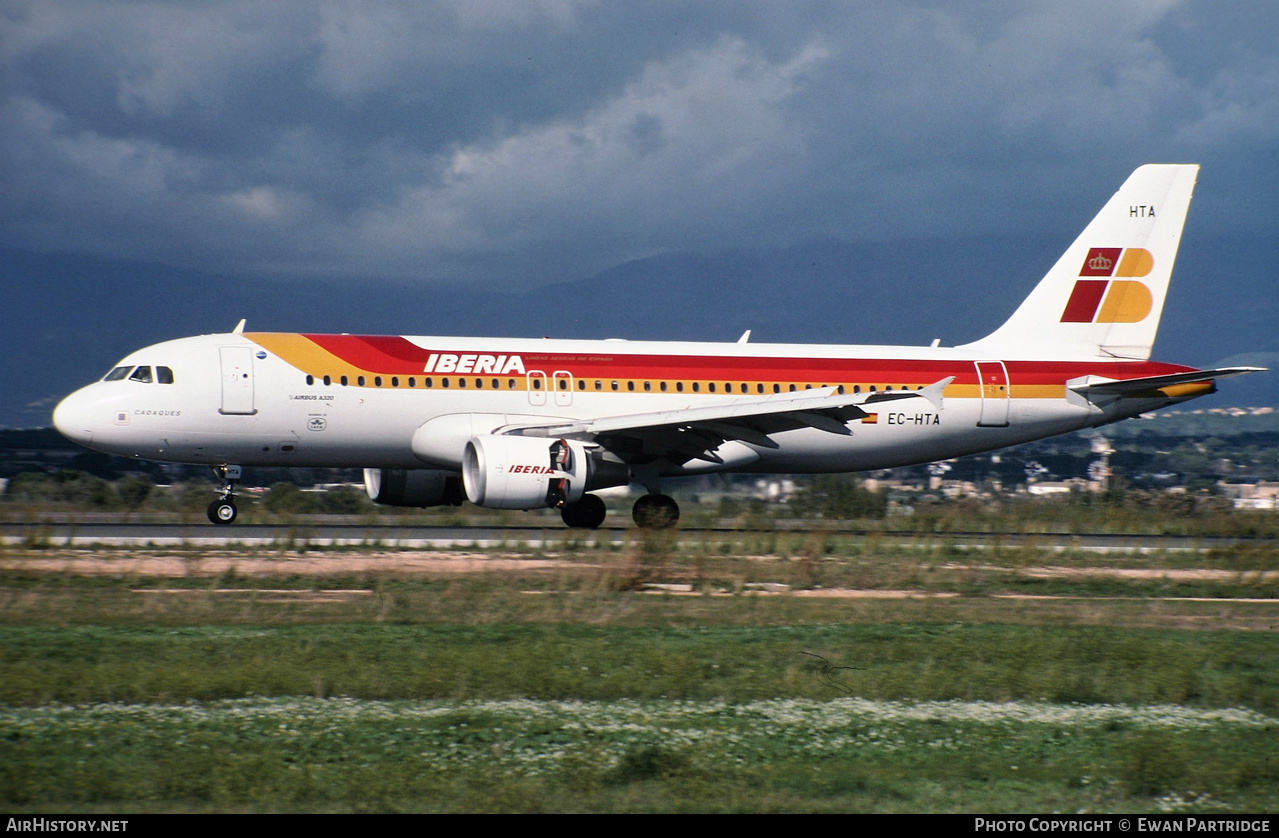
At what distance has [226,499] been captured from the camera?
24.2 m

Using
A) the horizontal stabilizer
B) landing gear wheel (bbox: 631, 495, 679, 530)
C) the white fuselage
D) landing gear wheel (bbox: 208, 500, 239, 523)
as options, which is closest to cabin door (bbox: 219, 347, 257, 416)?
the white fuselage

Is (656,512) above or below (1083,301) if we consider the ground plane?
below

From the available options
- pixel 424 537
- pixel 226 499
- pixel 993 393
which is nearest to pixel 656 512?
pixel 424 537

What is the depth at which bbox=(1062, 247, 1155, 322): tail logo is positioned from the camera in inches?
1142

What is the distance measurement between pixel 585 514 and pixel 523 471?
374 centimetres

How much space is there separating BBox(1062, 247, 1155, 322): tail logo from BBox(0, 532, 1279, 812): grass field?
13.5 m

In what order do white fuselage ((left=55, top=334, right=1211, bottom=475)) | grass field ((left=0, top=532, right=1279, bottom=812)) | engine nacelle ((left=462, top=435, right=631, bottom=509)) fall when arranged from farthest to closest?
white fuselage ((left=55, top=334, right=1211, bottom=475)), engine nacelle ((left=462, top=435, right=631, bottom=509)), grass field ((left=0, top=532, right=1279, bottom=812))

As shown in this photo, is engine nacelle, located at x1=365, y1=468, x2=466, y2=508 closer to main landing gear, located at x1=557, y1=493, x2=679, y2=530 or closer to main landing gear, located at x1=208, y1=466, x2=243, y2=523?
main landing gear, located at x1=557, y1=493, x2=679, y2=530

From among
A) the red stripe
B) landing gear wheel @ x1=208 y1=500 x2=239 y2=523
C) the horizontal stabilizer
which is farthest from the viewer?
the red stripe

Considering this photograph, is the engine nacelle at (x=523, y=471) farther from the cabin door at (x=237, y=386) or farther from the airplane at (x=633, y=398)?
the cabin door at (x=237, y=386)

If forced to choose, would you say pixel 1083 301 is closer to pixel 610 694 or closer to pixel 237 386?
pixel 237 386

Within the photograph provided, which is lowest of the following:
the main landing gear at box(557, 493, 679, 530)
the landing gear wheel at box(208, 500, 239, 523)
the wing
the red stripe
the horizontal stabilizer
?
the main landing gear at box(557, 493, 679, 530)

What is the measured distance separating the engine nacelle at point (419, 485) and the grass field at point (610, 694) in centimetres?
931
